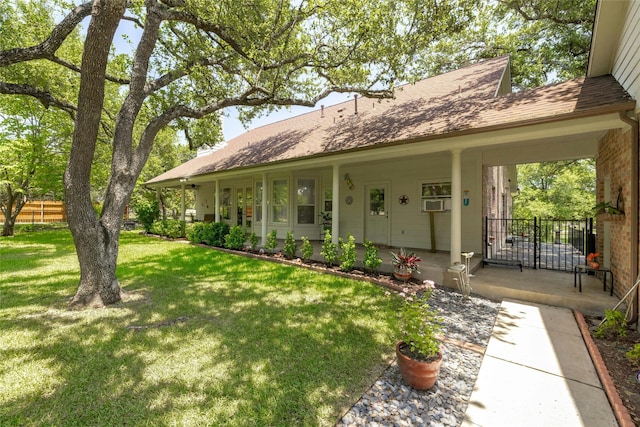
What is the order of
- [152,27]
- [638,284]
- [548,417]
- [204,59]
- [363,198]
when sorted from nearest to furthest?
[548,417] → [638,284] → [152,27] → [204,59] → [363,198]

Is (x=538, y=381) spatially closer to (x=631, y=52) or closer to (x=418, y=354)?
(x=418, y=354)

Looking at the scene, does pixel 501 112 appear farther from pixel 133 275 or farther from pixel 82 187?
pixel 133 275

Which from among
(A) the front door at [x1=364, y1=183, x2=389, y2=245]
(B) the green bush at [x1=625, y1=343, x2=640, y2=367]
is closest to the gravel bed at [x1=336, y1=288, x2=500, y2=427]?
(B) the green bush at [x1=625, y1=343, x2=640, y2=367]

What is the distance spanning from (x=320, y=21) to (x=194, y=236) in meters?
9.16

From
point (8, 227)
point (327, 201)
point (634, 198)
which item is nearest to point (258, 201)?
point (327, 201)

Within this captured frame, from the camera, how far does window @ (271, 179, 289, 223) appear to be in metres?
11.3

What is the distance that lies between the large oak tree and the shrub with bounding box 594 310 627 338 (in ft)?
19.0

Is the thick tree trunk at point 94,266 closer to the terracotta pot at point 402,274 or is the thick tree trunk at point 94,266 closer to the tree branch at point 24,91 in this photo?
the tree branch at point 24,91

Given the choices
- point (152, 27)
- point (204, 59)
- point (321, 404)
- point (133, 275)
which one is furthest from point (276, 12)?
point (321, 404)

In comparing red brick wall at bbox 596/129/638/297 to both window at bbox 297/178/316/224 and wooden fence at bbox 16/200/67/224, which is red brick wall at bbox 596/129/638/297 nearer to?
window at bbox 297/178/316/224

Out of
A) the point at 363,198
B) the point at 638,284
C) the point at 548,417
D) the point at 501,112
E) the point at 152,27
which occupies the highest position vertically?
the point at 152,27

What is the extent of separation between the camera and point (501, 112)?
5289 mm

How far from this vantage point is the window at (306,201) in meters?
11.1

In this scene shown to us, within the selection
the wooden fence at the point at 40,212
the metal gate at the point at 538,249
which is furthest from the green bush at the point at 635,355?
the wooden fence at the point at 40,212
